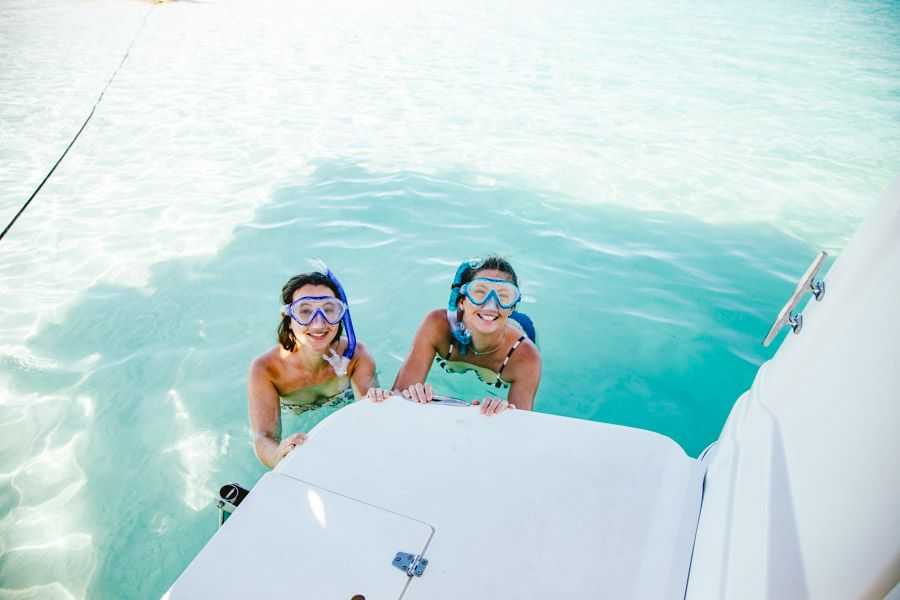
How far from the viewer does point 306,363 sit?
3.04 meters

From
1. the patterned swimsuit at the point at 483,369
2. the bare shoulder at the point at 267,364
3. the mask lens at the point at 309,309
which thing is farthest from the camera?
the patterned swimsuit at the point at 483,369

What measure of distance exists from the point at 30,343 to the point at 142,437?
162 centimetres

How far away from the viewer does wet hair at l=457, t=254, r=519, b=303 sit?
2822 mm

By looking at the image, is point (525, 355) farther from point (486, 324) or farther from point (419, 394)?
point (419, 394)

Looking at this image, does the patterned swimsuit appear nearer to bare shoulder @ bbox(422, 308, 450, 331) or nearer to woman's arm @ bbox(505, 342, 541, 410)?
woman's arm @ bbox(505, 342, 541, 410)

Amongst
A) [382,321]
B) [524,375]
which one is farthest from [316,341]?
[382,321]

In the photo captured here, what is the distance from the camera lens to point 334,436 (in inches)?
76.0

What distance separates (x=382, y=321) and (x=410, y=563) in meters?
3.35

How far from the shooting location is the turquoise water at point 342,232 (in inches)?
128

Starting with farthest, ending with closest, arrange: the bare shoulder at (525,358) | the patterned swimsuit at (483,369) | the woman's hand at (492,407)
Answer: the patterned swimsuit at (483,369), the bare shoulder at (525,358), the woman's hand at (492,407)

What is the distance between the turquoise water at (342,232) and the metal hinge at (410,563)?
72.6 inches

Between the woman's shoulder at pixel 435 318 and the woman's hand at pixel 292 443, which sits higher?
the woman's hand at pixel 292 443

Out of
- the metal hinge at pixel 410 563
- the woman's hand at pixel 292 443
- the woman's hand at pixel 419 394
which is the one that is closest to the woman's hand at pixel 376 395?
the woman's hand at pixel 419 394

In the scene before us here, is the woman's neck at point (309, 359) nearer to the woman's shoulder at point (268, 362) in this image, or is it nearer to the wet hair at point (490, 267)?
the woman's shoulder at point (268, 362)
